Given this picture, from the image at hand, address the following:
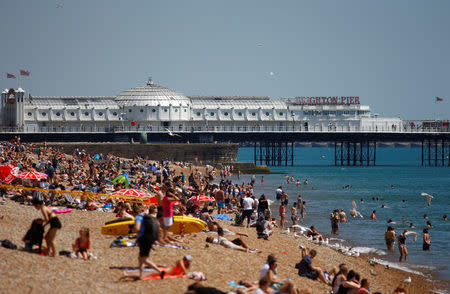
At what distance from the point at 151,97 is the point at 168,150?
1026 inches

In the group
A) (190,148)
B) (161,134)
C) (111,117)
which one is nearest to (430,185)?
(190,148)

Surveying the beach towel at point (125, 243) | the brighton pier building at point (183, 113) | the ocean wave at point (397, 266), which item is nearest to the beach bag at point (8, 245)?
the beach towel at point (125, 243)

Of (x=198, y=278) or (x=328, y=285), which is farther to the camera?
(x=328, y=285)

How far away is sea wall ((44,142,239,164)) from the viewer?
62656 millimetres

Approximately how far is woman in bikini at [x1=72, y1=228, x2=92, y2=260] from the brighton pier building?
228 ft

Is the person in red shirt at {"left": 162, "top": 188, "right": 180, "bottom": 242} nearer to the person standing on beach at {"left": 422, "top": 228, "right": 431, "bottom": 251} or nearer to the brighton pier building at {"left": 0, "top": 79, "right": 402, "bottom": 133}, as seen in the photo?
the person standing on beach at {"left": 422, "top": 228, "right": 431, "bottom": 251}

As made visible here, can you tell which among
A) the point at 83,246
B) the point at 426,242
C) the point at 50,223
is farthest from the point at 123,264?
the point at 426,242

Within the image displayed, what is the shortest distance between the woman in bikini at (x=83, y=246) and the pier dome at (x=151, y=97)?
75319 millimetres

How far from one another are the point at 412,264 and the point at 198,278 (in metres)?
10.9

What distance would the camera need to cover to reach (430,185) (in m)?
64.8

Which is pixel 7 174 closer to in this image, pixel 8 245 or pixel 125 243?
pixel 125 243

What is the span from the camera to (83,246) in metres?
13.9

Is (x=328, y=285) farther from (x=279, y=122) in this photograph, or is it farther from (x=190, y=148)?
(x=279, y=122)

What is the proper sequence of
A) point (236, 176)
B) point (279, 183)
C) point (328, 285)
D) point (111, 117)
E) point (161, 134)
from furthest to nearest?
point (111, 117), point (161, 134), point (236, 176), point (279, 183), point (328, 285)
